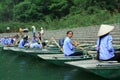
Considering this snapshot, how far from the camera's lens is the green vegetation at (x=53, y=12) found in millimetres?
29172

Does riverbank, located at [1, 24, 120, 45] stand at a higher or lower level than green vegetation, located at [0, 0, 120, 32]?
lower

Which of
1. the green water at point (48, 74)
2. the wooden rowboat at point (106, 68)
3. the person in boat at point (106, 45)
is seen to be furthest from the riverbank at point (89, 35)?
the wooden rowboat at point (106, 68)

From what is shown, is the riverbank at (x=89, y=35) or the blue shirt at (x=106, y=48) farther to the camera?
the riverbank at (x=89, y=35)

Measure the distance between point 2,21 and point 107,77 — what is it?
123 ft

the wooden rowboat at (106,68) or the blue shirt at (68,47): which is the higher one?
the blue shirt at (68,47)

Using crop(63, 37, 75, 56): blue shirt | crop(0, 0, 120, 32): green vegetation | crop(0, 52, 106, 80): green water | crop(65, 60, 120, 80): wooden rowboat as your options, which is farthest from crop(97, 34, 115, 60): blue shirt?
crop(0, 0, 120, 32): green vegetation

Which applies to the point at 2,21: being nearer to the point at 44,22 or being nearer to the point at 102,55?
the point at 44,22

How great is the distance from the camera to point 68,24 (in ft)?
93.0

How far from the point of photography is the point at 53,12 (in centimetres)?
3753

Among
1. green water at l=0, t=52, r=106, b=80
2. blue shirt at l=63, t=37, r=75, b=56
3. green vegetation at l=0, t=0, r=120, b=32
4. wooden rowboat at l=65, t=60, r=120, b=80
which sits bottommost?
green water at l=0, t=52, r=106, b=80

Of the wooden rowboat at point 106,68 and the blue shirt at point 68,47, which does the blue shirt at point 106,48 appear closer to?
the wooden rowboat at point 106,68

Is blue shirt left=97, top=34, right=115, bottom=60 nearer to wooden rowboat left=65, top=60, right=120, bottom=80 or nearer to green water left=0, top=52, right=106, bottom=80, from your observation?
wooden rowboat left=65, top=60, right=120, bottom=80

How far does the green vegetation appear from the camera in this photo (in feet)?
95.7

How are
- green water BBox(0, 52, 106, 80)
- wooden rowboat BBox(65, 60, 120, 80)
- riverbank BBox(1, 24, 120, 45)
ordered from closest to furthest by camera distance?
wooden rowboat BBox(65, 60, 120, 80)
green water BBox(0, 52, 106, 80)
riverbank BBox(1, 24, 120, 45)
